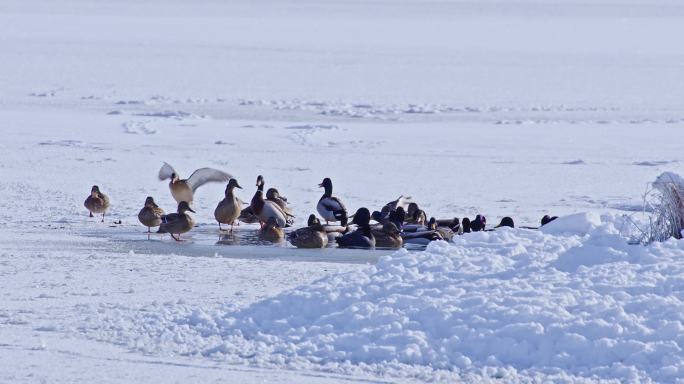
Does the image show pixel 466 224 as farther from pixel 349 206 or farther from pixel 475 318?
pixel 475 318

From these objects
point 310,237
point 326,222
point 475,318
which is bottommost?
point 475,318

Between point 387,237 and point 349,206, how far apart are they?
9.83 ft

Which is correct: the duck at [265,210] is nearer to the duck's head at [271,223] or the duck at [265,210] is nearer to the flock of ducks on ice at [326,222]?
the flock of ducks on ice at [326,222]

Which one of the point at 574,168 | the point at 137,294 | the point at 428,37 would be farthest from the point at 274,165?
the point at 428,37

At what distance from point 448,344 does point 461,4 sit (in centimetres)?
10503

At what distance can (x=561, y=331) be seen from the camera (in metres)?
6.07

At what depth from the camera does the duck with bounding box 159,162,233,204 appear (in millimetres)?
12805

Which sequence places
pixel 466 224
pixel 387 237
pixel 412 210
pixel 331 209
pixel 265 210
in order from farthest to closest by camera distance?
pixel 331 209
pixel 412 210
pixel 265 210
pixel 466 224
pixel 387 237

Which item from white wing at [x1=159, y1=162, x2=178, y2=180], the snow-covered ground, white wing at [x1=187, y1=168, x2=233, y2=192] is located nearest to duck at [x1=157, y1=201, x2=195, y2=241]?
the snow-covered ground

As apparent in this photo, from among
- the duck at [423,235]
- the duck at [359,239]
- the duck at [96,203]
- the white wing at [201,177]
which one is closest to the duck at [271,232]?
the duck at [359,239]

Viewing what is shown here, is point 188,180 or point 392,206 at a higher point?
point 188,180

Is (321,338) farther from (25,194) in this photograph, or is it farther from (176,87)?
(176,87)

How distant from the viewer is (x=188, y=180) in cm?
1324

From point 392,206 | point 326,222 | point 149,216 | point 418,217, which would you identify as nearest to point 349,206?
point 326,222
